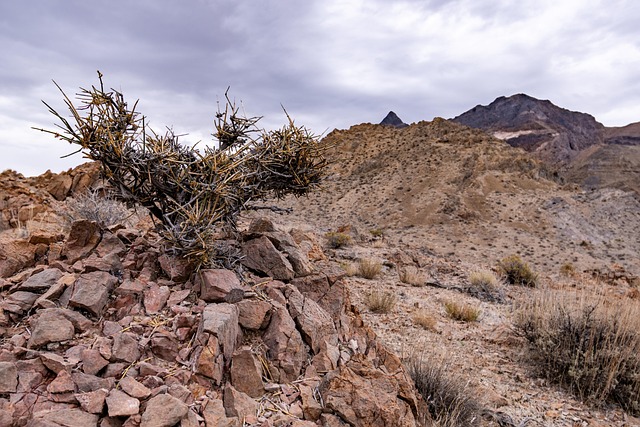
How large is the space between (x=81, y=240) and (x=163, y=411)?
2046 mm

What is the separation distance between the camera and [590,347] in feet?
14.4

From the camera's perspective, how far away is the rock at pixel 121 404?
76.8 inches

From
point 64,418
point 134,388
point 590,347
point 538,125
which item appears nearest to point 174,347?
point 134,388

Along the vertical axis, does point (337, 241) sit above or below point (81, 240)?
below

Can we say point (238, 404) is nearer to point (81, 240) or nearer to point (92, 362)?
point (92, 362)

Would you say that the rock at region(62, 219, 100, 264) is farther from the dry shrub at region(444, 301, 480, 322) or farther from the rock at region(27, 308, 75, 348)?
the dry shrub at region(444, 301, 480, 322)

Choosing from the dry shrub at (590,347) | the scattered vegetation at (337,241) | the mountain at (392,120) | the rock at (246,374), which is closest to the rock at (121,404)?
the rock at (246,374)

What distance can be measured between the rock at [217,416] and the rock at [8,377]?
97 centimetres

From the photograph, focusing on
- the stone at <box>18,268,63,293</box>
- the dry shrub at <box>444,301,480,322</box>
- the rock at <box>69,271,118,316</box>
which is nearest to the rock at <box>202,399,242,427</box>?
the rock at <box>69,271,118,316</box>

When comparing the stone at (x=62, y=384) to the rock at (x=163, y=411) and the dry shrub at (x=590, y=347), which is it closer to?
the rock at (x=163, y=411)

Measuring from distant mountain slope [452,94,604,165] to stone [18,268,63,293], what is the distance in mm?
83271

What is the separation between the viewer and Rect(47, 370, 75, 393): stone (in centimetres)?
205

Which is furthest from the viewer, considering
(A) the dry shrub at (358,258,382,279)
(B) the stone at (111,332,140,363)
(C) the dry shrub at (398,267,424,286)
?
(A) the dry shrub at (358,258,382,279)

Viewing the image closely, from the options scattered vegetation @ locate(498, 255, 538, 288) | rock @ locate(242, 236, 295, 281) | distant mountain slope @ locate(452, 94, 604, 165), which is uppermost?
distant mountain slope @ locate(452, 94, 604, 165)
